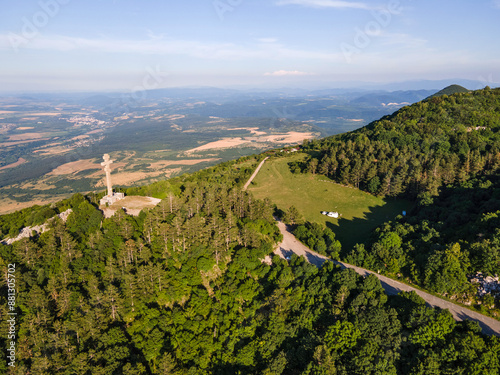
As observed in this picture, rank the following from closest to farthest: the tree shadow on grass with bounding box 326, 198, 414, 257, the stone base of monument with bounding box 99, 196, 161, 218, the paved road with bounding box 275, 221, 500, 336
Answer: the paved road with bounding box 275, 221, 500, 336 < the stone base of monument with bounding box 99, 196, 161, 218 < the tree shadow on grass with bounding box 326, 198, 414, 257

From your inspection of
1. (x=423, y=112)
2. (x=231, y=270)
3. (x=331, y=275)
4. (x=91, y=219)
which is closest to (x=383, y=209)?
(x=331, y=275)

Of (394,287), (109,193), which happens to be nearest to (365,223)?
(394,287)

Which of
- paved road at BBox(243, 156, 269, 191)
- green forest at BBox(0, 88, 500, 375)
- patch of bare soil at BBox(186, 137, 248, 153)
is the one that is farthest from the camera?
patch of bare soil at BBox(186, 137, 248, 153)

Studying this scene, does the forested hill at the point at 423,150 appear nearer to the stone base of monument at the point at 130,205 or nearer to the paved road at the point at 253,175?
the paved road at the point at 253,175

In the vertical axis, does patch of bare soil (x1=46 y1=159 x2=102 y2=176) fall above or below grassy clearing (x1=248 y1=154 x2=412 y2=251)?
below

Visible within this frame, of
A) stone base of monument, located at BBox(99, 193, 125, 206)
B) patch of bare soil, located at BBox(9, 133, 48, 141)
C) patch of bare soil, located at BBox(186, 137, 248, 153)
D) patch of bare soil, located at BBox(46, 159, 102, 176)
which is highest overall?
patch of bare soil, located at BBox(9, 133, 48, 141)

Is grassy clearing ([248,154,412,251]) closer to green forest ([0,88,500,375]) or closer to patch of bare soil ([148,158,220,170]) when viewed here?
green forest ([0,88,500,375])

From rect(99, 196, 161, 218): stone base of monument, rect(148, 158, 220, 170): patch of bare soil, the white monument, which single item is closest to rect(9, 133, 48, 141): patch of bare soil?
rect(148, 158, 220, 170): patch of bare soil

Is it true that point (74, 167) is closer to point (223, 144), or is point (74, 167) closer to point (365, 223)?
point (223, 144)
